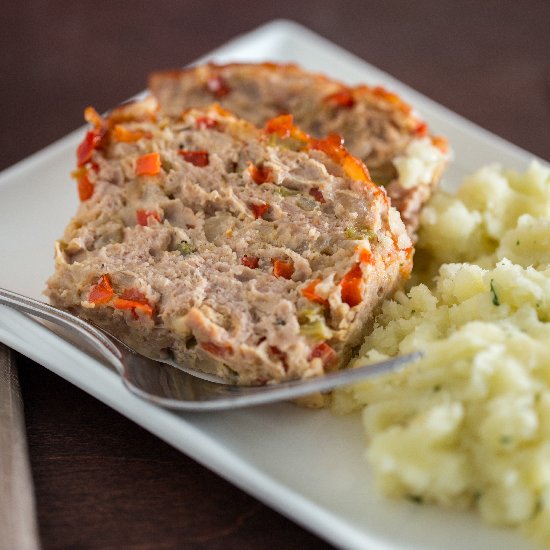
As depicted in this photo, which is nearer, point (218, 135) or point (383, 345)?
point (383, 345)

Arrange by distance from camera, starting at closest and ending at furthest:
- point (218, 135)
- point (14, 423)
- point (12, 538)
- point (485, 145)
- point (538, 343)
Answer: point (12, 538) → point (538, 343) → point (14, 423) → point (218, 135) → point (485, 145)

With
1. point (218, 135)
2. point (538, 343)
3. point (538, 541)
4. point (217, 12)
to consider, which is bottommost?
point (538, 541)

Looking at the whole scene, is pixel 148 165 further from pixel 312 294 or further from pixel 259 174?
pixel 312 294

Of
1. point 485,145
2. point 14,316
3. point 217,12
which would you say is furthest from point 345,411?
point 217,12

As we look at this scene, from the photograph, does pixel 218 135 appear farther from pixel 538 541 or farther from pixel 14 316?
pixel 538 541

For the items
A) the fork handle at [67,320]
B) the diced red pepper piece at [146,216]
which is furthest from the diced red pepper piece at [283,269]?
the fork handle at [67,320]

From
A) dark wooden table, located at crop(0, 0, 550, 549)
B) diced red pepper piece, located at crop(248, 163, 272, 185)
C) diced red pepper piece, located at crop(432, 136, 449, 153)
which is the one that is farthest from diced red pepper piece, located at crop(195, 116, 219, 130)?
dark wooden table, located at crop(0, 0, 550, 549)

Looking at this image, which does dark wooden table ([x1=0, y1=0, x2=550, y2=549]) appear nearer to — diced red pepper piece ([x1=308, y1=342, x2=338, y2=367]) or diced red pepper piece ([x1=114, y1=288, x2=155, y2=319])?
diced red pepper piece ([x1=114, y1=288, x2=155, y2=319])
